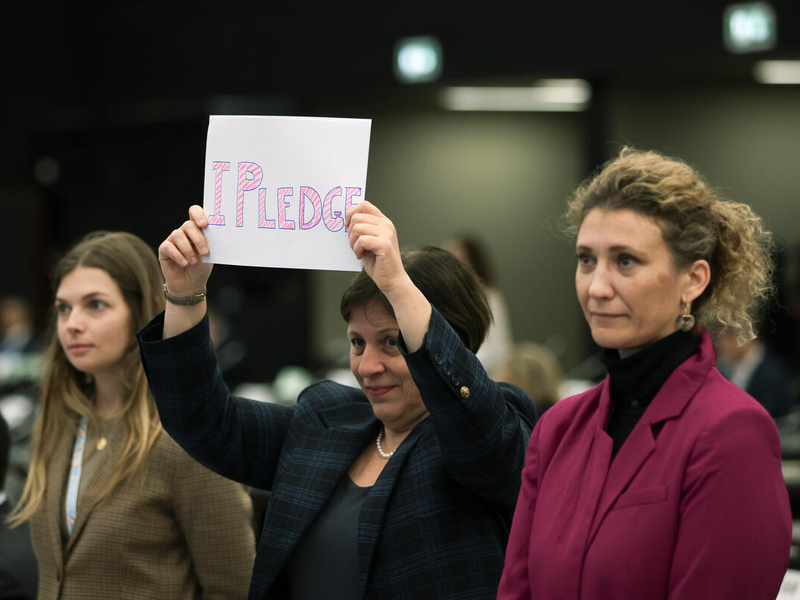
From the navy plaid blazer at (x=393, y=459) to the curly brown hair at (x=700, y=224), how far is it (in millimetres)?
328

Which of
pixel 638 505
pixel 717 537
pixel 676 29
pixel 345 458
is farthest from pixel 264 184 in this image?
pixel 676 29

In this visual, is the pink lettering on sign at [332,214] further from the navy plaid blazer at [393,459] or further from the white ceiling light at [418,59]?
the white ceiling light at [418,59]

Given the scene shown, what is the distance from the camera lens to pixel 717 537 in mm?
1211

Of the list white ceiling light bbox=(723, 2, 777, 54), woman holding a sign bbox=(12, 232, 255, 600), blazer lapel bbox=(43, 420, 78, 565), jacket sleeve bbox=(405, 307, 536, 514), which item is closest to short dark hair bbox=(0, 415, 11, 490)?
woman holding a sign bbox=(12, 232, 255, 600)

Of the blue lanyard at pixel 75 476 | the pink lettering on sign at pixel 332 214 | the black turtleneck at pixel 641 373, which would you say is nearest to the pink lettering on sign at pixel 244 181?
the pink lettering on sign at pixel 332 214

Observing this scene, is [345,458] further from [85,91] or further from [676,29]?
[85,91]

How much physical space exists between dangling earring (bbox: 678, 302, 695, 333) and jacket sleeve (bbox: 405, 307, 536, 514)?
1.03 ft

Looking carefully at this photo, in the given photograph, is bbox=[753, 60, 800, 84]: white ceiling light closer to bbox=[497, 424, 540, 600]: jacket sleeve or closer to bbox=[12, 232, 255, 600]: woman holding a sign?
bbox=[12, 232, 255, 600]: woman holding a sign

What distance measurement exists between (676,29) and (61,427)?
5462 millimetres

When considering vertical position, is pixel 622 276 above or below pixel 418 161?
below

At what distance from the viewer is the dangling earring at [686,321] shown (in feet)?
4.49

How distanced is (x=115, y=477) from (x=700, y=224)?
1203 mm

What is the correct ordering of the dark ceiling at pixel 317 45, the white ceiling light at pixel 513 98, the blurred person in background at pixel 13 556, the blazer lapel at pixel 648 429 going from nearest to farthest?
the blazer lapel at pixel 648 429
the blurred person in background at pixel 13 556
the dark ceiling at pixel 317 45
the white ceiling light at pixel 513 98

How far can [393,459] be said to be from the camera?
1660mm
